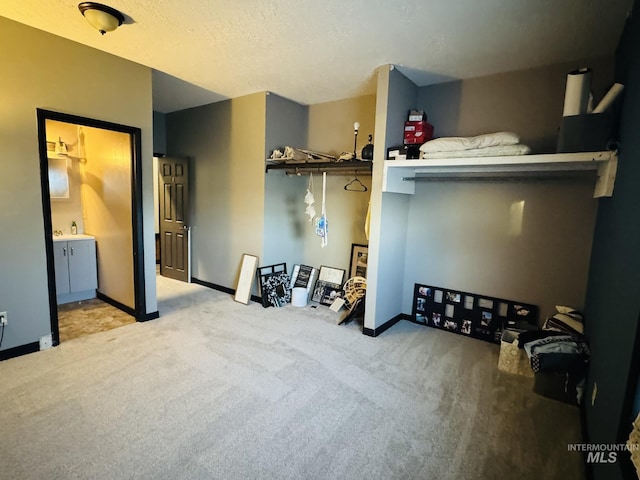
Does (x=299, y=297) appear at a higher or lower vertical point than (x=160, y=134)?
lower

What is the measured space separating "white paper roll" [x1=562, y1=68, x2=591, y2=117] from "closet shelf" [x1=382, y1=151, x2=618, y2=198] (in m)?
0.33

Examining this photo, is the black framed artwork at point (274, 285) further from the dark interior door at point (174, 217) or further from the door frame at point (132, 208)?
the dark interior door at point (174, 217)

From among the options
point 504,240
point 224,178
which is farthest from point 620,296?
point 224,178

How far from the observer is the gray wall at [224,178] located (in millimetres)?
4191

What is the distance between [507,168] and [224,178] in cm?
355

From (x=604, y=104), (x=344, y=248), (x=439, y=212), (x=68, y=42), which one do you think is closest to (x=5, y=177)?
(x=68, y=42)

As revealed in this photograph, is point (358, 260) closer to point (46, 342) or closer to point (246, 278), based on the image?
point (246, 278)

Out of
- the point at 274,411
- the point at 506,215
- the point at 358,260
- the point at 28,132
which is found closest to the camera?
the point at 274,411

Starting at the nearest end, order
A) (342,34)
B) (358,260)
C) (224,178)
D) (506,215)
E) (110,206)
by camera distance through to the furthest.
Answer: (342,34), (506,215), (110,206), (358,260), (224,178)

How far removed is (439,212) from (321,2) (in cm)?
239

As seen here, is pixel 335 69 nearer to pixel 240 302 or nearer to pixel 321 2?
pixel 321 2

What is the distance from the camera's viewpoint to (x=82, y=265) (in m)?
4.07

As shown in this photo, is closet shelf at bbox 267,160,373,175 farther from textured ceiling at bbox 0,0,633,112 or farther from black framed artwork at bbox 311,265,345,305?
black framed artwork at bbox 311,265,345,305

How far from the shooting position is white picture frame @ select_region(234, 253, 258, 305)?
4242 mm
